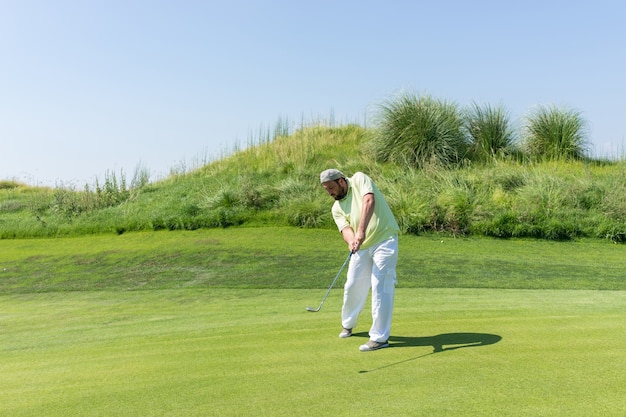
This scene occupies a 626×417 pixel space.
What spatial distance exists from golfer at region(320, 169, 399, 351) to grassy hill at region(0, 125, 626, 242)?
10017 millimetres

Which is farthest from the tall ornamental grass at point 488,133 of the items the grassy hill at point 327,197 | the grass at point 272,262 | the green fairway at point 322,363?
the green fairway at point 322,363

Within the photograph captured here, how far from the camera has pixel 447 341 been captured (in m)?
5.66

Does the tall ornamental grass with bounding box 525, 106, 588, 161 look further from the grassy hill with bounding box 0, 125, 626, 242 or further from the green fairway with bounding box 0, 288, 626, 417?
the green fairway with bounding box 0, 288, 626, 417

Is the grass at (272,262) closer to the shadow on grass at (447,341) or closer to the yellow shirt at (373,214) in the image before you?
the shadow on grass at (447,341)

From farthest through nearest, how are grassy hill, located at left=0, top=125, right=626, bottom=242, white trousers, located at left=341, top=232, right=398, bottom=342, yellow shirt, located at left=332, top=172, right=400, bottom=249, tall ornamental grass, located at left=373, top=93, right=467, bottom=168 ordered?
tall ornamental grass, located at left=373, top=93, right=467, bottom=168, grassy hill, located at left=0, top=125, right=626, bottom=242, yellow shirt, located at left=332, top=172, right=400, bottom=249, white trousers, located at left=341, top=232, right=398, bottom=342

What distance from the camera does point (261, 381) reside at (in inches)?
177

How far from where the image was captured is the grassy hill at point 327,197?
16141 millimetres

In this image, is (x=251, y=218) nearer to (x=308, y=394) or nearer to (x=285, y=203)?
(x=285, y=203)

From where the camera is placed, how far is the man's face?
5988 mm

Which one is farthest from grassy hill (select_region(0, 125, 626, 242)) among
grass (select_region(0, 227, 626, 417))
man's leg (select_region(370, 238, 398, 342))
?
man's leg (select_region(370, 238, 398, 342))

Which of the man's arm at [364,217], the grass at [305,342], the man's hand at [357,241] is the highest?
the man's arm at [364,217]

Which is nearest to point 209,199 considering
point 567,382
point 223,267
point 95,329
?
point 223,267

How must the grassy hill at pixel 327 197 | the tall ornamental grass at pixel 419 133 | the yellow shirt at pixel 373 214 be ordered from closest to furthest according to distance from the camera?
the yellow shirt at pixel 373 214 < the grassy hill at pixel 327 197 < the tall ornamental grass at pixel 419 133

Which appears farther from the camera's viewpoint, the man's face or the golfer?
the man's face
